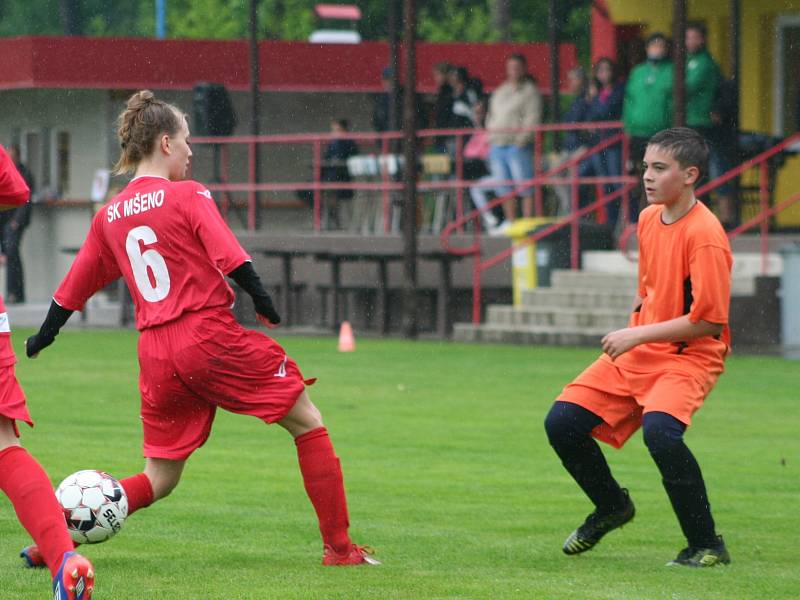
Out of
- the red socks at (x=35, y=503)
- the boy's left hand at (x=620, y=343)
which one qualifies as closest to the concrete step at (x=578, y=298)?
the boy's left hand at (x=620, y=343)

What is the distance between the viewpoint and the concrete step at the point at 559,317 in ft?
61.9

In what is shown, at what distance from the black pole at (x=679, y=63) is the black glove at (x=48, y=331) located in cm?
1207

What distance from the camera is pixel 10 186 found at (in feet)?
18.9

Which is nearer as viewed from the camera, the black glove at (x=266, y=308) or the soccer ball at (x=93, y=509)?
the black glove at (x=266, y=308)

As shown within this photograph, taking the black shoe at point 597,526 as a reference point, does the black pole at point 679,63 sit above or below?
above

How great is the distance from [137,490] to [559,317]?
513 inches

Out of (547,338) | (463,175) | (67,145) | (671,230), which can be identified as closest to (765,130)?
(463,175)

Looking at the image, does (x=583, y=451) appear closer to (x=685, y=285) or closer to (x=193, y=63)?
(x=685, y=285)

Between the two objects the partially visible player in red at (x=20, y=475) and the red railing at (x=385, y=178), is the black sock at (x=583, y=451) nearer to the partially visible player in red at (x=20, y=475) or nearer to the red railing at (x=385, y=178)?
the partially visible player in red at (x=20, y=475)

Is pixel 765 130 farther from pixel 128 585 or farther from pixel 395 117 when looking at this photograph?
pixel 128 585

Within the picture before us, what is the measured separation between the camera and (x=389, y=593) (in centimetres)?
604

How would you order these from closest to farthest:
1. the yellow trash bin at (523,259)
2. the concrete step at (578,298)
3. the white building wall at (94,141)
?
the concrete step at (578,298), the yellow trash bin at (523,259), the white building wall at (94,141)

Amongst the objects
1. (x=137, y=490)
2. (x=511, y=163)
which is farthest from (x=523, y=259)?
(x=137, y=490)

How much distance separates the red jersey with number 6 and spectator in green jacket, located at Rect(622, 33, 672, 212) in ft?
42.1
